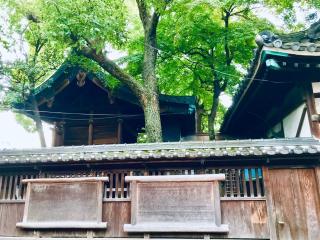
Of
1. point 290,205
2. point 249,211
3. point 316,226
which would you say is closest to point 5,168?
point 249,211

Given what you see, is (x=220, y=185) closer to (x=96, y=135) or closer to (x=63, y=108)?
(x=96, y=135)

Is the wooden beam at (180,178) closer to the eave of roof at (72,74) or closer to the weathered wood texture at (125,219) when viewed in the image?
the weathered wood texture at (125,219)

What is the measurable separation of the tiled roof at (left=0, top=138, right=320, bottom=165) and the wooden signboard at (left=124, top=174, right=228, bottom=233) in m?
0.68

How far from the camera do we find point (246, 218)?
29.1 ft

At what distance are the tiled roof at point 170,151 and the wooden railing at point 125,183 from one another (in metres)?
0.68

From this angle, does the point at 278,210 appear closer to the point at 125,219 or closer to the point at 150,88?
the point at 125,219

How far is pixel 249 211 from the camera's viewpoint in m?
8.93

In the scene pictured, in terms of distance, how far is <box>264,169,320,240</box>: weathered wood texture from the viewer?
8.59m

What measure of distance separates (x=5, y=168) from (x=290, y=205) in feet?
29.3

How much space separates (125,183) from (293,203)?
496cm

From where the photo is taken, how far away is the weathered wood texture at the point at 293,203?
28.2 feet

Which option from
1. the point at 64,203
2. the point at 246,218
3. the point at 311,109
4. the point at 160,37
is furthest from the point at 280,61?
the point at 160,37

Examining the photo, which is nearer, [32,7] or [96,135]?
[32,7]

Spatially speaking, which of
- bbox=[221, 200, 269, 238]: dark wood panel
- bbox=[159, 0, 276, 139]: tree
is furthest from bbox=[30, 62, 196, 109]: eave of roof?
bbox=[221, 200, 269, 238]: dark wood panel
